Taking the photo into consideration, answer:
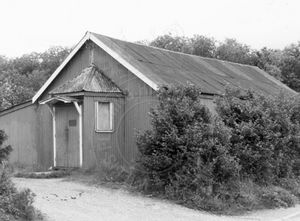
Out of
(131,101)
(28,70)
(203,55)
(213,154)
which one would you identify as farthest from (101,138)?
(28,70)

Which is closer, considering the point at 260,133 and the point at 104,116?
the point at 260,133

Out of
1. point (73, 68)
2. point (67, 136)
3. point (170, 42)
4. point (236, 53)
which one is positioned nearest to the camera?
point (67, 136)

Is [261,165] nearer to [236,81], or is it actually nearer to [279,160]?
[279,160]

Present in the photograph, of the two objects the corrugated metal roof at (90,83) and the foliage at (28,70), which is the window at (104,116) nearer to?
the corrugated metal roof at (90,83)

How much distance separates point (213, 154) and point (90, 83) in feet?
20.2

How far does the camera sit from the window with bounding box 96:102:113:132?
16578 millimetres

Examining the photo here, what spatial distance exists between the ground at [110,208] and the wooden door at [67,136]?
338cm

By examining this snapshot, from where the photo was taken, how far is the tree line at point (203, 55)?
128 ft

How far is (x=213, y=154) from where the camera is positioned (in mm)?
12523

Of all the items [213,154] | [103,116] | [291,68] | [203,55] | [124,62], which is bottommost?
[213,154]

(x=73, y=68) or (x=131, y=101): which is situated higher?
(x=73, y=68)

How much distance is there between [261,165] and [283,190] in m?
0.95

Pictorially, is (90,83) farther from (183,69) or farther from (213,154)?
(213,154)

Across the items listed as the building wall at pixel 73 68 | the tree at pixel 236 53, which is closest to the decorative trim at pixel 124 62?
the building wall at pixel 73 68
